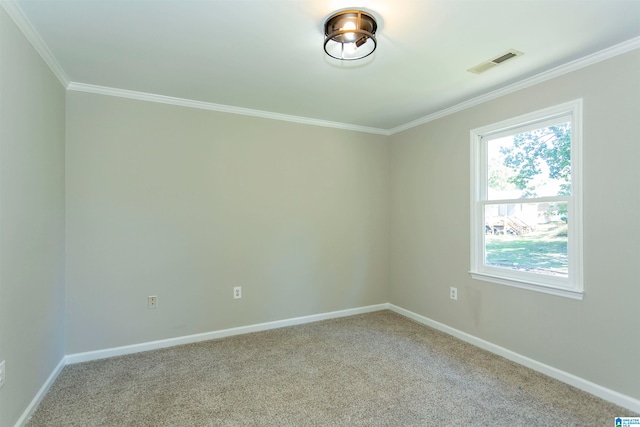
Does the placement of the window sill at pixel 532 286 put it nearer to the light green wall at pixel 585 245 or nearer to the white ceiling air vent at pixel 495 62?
the light green wall at pixel 585 245

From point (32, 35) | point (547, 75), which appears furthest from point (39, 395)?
point (547, 75)

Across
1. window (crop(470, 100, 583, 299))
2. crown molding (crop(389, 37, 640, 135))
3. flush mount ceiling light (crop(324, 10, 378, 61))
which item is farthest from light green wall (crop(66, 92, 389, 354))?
flush mount ceiling light (crop(324, 10, 378, 61))

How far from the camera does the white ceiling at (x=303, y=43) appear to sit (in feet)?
5.72

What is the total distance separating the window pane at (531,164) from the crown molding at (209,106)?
1584mm

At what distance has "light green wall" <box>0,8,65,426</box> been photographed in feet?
5.63

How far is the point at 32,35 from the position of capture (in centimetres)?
196

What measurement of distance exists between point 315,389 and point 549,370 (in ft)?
6.00

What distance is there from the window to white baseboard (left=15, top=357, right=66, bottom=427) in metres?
3.55

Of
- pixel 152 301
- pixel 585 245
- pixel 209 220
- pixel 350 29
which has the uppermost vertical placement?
pixel 350 29

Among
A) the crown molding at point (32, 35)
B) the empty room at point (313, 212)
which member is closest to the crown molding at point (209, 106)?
the empty room at point (313, 212)

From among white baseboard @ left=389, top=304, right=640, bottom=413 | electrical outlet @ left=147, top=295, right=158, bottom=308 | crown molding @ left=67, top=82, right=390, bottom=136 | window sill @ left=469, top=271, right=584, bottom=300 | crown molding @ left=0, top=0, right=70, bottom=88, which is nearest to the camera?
crown molding @ left=0, top=0, right=70, bottom=88

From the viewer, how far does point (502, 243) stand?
2.96 metres

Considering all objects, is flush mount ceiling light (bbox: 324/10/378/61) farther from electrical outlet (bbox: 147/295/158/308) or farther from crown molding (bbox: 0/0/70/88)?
electrical outlet (bbox: 147/295/158/308)

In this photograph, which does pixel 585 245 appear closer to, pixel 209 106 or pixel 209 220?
pixel 209 220
